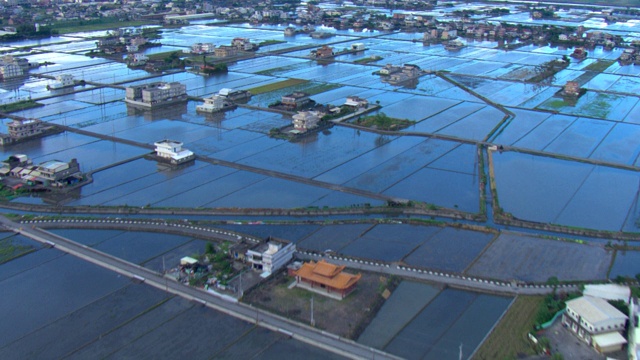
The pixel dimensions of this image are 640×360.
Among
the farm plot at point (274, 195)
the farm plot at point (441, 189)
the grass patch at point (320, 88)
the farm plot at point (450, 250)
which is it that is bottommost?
the farm plot at point (450, 250)

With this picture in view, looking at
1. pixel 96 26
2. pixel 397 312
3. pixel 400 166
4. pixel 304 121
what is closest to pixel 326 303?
pixel 397 312

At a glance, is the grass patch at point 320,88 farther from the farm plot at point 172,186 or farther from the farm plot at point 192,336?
the farm plot at point 192,336

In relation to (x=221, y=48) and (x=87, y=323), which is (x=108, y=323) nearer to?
(x=87, y=323)

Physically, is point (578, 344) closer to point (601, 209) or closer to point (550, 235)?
point (550, 235)

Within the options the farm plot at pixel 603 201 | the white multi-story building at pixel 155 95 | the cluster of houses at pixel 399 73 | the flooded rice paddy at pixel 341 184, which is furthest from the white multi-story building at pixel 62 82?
the farm plot at pixel 603 201

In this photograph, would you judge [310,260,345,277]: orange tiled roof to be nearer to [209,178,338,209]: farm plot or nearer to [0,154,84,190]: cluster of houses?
[209,178,338,209]: farm plot

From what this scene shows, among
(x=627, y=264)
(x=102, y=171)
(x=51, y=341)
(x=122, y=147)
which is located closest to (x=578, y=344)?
(x=627, y=264)


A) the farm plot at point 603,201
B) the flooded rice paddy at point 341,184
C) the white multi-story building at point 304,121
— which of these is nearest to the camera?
the flooded rice paddy at point 341,184
